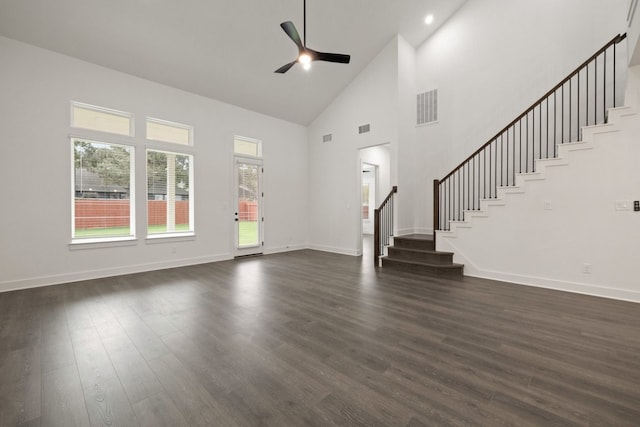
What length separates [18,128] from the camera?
13.7 ft

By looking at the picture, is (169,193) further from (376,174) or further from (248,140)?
(376,174)

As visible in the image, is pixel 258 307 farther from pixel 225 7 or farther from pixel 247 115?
pixel 247 115

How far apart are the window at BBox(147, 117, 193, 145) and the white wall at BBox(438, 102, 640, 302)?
643 cm

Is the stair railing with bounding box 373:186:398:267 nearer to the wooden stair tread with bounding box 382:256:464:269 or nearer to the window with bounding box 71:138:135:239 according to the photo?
the wooden stair tread with bounding box 382:256:464:269

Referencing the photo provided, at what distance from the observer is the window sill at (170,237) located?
5496 millimetres

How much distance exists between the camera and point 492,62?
576 centimetres

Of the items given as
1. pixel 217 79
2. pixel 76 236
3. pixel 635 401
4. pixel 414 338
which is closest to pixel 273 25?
pixel 217 79

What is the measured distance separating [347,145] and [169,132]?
14.2 ft

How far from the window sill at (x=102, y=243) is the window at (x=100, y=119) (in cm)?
203

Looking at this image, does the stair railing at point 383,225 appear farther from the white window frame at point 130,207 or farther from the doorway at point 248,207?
the white window frame at point 130,207

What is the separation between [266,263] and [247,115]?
12.9 feet

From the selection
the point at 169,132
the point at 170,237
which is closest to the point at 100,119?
the point at 169,132

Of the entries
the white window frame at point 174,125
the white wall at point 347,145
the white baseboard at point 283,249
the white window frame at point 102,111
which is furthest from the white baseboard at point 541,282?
the white window frame at point 102,111

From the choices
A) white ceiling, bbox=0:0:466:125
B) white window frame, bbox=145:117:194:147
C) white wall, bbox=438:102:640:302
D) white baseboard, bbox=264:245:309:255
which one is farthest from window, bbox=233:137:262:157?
white wall, bbox=438:102:640:302
